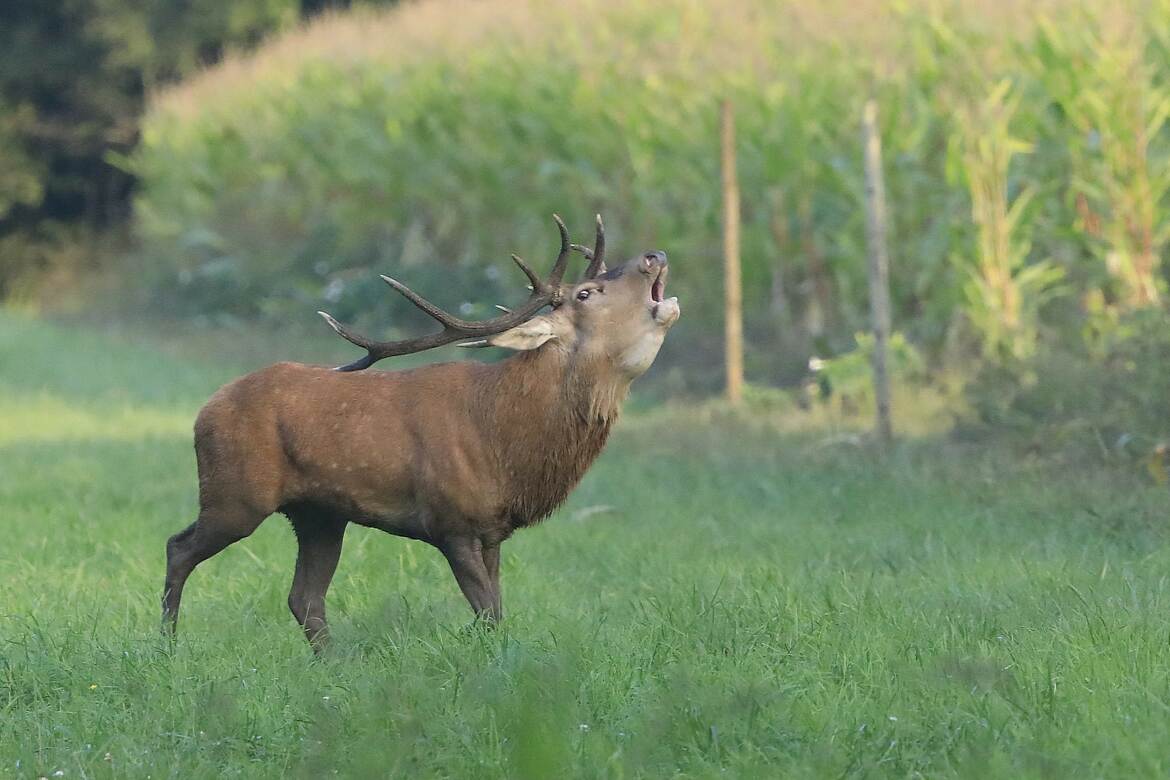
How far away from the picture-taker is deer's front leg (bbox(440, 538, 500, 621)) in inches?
248

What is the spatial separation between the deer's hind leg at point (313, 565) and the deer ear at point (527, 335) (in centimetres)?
97

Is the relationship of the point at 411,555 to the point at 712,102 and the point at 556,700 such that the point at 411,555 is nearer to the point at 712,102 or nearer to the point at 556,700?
the point at 556,700

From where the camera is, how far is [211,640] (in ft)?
21.1

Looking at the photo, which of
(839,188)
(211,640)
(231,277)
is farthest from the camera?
(231,277)

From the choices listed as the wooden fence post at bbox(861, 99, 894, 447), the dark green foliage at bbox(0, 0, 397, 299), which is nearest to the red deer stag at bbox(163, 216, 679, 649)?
the wooden fence post at bbox(861, 99, 894, 447)

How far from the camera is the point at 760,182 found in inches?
594

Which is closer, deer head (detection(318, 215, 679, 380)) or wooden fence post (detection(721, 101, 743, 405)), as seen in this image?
deer head (detection(318, 215, 679, 380))

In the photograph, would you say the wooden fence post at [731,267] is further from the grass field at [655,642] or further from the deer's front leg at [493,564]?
the deer's front leg at [493,564]

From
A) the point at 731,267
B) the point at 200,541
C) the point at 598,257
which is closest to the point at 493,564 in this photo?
the point at 200,541

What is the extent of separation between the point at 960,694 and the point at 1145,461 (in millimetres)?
4651

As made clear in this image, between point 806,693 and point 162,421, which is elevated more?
point 806,693

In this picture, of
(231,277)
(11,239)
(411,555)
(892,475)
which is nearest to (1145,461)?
(892,475)

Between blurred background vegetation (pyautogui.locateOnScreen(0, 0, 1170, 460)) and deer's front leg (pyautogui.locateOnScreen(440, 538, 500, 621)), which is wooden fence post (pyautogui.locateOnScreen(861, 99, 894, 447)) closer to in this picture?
blurred background vegetation (pyautogui.locateOnScreen(0, 0, 1170, 460))

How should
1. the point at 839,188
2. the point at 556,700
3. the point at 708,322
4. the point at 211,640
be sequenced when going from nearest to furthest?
1. the point at 556,700
2. the point at 211,640
3. the point at 839,188
4. the point at 708,322
